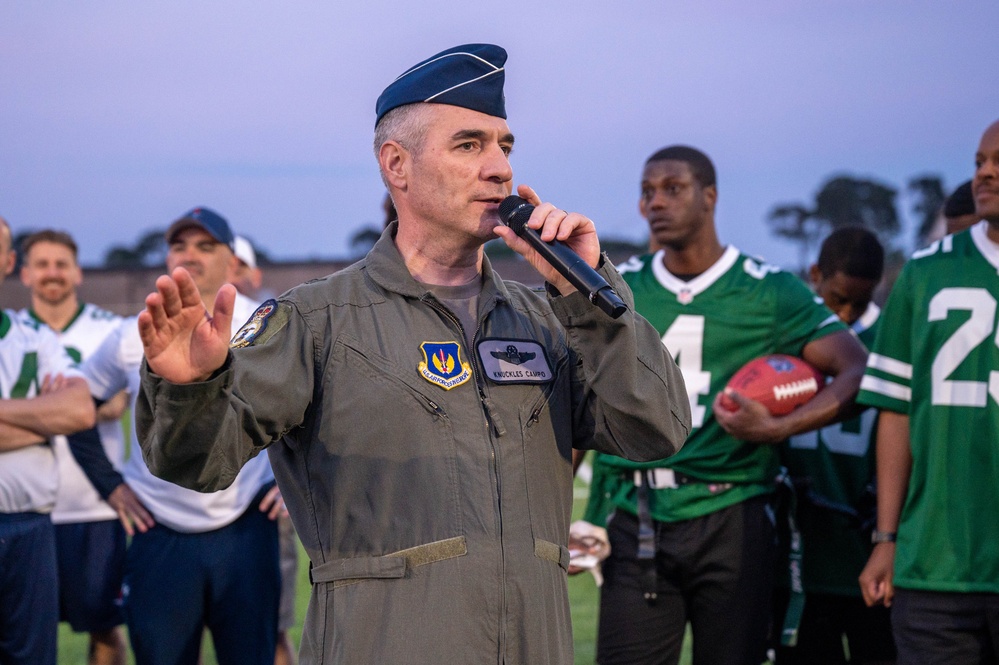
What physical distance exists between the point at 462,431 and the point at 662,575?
93.7 inches

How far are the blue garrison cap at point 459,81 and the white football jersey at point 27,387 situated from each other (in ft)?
9.54

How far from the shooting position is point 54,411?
499cm

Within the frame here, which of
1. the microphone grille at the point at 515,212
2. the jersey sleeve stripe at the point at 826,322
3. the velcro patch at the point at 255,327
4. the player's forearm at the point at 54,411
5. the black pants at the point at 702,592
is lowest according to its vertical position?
the black pants at the point at 702,592

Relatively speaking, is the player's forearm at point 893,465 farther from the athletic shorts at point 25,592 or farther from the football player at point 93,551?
the football player at point 93,551

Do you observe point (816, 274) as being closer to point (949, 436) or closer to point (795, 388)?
point (795, 388)

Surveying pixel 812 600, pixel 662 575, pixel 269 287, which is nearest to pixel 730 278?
pixel 662 575

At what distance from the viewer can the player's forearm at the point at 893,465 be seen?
425 cm

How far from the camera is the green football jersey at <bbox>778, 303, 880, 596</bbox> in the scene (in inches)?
209

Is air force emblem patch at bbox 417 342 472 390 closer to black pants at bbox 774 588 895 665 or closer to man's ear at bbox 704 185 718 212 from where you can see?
man's ear at bbox 704 185 718 212

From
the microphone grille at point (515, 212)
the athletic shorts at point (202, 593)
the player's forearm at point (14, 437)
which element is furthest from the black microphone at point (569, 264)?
the player's forearm at point (14, 437)

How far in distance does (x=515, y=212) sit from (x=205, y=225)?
10.7 ft

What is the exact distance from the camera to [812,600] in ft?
18.1

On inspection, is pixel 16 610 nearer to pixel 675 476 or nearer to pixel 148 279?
pixel 675 476

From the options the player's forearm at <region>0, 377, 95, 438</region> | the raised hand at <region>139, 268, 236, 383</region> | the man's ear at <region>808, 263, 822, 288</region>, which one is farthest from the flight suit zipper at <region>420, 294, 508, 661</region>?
the man's ear at <region>808, 263, 822, 288</region>
